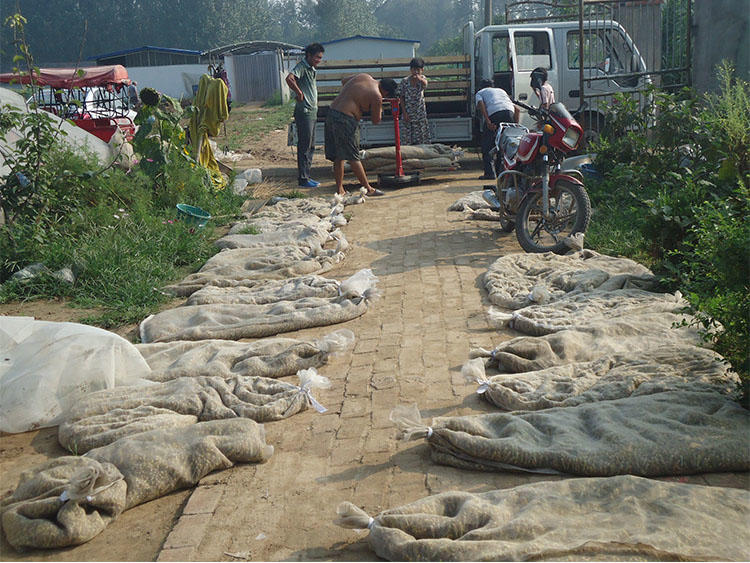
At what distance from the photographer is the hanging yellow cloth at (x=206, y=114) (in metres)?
10.8

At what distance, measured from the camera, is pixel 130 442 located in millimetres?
3367

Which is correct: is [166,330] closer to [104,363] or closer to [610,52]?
[104,363]

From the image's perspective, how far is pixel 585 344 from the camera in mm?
4449

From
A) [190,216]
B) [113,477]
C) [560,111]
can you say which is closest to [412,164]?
[190,216]

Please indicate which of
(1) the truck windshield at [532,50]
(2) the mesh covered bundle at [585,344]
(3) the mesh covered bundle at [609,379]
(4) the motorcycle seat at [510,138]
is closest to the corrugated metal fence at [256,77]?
(1) the truck windshield at [532,50]

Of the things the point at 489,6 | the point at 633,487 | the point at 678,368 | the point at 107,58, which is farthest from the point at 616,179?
the point at 107,58

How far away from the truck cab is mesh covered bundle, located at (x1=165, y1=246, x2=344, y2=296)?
6265 millimetres

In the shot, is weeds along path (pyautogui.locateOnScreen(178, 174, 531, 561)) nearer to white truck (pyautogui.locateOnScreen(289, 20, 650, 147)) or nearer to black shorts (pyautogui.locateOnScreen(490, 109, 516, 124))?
black shorts (pyautogui.locateOnScreen(490, 109, 516, 124))

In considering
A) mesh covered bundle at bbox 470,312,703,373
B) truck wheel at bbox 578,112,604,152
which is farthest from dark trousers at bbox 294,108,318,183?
mesh covered bundle at bbox 470,312,703,373

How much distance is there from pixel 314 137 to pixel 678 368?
9.02 metres

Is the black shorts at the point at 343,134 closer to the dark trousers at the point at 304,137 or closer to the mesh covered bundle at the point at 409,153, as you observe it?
the dark trousers at the point at 304,137

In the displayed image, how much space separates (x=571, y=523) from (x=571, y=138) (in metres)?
4.91

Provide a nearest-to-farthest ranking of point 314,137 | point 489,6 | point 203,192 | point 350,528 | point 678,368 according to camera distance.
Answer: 1. point 350,528
2. point 678,368
3. point 203,192
4. point 314,137
5. point 489,6

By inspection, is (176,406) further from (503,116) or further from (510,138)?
(503,116)
